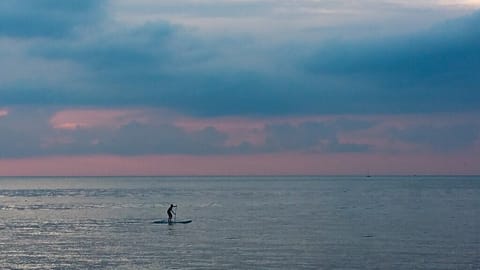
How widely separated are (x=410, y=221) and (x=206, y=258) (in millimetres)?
30389

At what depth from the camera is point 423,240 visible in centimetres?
4841

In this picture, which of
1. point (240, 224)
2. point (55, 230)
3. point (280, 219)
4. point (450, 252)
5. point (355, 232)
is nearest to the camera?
point (450, 252)

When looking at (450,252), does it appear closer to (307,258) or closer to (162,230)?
(307,258)

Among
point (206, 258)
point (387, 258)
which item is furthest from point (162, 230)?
point (387, 258)

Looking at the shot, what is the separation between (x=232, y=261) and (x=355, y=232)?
1797 centimetres

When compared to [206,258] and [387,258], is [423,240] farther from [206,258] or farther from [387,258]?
[206,258]

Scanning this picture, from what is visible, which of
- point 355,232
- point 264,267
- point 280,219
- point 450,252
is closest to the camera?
point 264,267

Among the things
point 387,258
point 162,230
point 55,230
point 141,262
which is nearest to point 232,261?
point 141,262

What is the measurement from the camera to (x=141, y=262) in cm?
3819

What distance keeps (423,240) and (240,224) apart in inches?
693

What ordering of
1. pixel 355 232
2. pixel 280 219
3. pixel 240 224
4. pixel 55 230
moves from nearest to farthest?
1. pixel 355 232
2. pixel 55 230
3. pixel 240 224
4. pixel 280 219

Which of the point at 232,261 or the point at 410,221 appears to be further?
the point at 410,221

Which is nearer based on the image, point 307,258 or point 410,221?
point 307,258

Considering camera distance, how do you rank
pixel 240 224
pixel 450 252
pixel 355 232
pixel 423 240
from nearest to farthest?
pixel 450 252 < pixel 423 240 < pixel 355 232 < pixel 240 224
